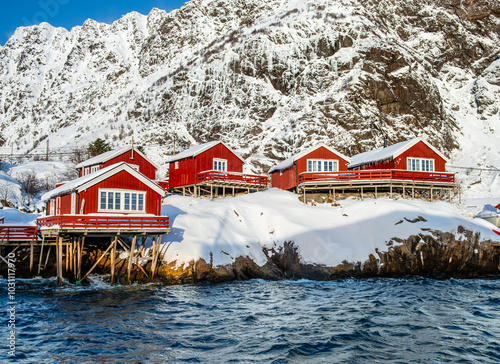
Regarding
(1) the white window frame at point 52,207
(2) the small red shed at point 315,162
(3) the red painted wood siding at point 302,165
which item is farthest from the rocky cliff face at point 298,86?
(1) the white window frame at point 52,207

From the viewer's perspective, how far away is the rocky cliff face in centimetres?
8769

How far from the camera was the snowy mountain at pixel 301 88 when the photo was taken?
284 ft

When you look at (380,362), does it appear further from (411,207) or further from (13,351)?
(411,207)

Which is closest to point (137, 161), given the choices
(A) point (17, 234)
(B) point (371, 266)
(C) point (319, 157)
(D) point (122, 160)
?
(D) point (122, 160)

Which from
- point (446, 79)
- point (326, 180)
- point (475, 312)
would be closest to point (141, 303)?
point (475, 312)

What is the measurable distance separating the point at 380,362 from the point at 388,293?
12.5 meters

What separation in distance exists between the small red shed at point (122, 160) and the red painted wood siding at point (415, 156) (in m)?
24.5

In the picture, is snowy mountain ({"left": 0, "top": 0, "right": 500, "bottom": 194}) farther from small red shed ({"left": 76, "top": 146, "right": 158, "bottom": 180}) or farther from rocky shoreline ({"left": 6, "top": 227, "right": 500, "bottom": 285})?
rocky shoreline ({"left": 6, "top": 227, "right": 500, "bottom": 285})

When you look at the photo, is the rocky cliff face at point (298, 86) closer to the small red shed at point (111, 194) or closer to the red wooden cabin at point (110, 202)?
the small red shed at point (111, 194)

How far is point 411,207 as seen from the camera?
126 feet

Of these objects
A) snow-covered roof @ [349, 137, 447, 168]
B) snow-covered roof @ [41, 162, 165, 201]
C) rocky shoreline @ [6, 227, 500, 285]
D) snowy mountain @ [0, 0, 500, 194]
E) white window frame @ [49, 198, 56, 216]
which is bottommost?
rocky shoreline @ [6, 227, 500, 285]

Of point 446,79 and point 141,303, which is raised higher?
point 446,79

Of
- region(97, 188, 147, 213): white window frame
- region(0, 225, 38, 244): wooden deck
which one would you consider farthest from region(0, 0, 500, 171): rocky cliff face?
region(0, 225, 38, 244): wooden deck

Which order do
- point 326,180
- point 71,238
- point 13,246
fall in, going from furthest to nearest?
point 326,180 → point 13,246 → point 71,238
